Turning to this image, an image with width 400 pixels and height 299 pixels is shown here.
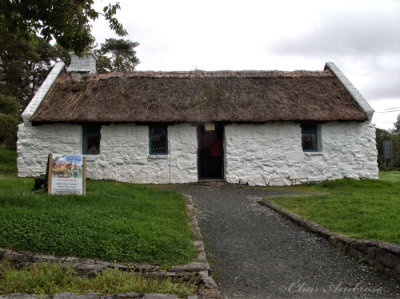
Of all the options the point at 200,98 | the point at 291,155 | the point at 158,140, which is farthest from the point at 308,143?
the point at 158,140

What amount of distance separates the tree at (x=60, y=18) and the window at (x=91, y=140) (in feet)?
20.2

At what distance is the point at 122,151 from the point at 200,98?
3.81 metres

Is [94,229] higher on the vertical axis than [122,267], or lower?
higher

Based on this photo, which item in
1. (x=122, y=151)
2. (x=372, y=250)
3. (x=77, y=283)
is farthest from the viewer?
(x=122, y=151)

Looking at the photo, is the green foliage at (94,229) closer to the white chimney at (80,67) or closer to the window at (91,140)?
the window at (91,140)

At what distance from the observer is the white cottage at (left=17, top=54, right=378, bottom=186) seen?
38.6ft

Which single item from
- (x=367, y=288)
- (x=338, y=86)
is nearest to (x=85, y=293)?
(x=367, y=288)

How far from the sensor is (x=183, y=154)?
11938mm

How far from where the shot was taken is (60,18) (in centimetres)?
555

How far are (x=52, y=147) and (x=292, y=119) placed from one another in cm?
938

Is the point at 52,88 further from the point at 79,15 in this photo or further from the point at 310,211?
the point at 310,211

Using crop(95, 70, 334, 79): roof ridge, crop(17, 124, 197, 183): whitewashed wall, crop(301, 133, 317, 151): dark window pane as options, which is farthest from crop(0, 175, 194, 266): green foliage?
crop(95, 70, 334, 79): roof ridge

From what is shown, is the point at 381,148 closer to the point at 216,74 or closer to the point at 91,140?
the point at 216,74

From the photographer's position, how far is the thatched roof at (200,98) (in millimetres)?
11703
